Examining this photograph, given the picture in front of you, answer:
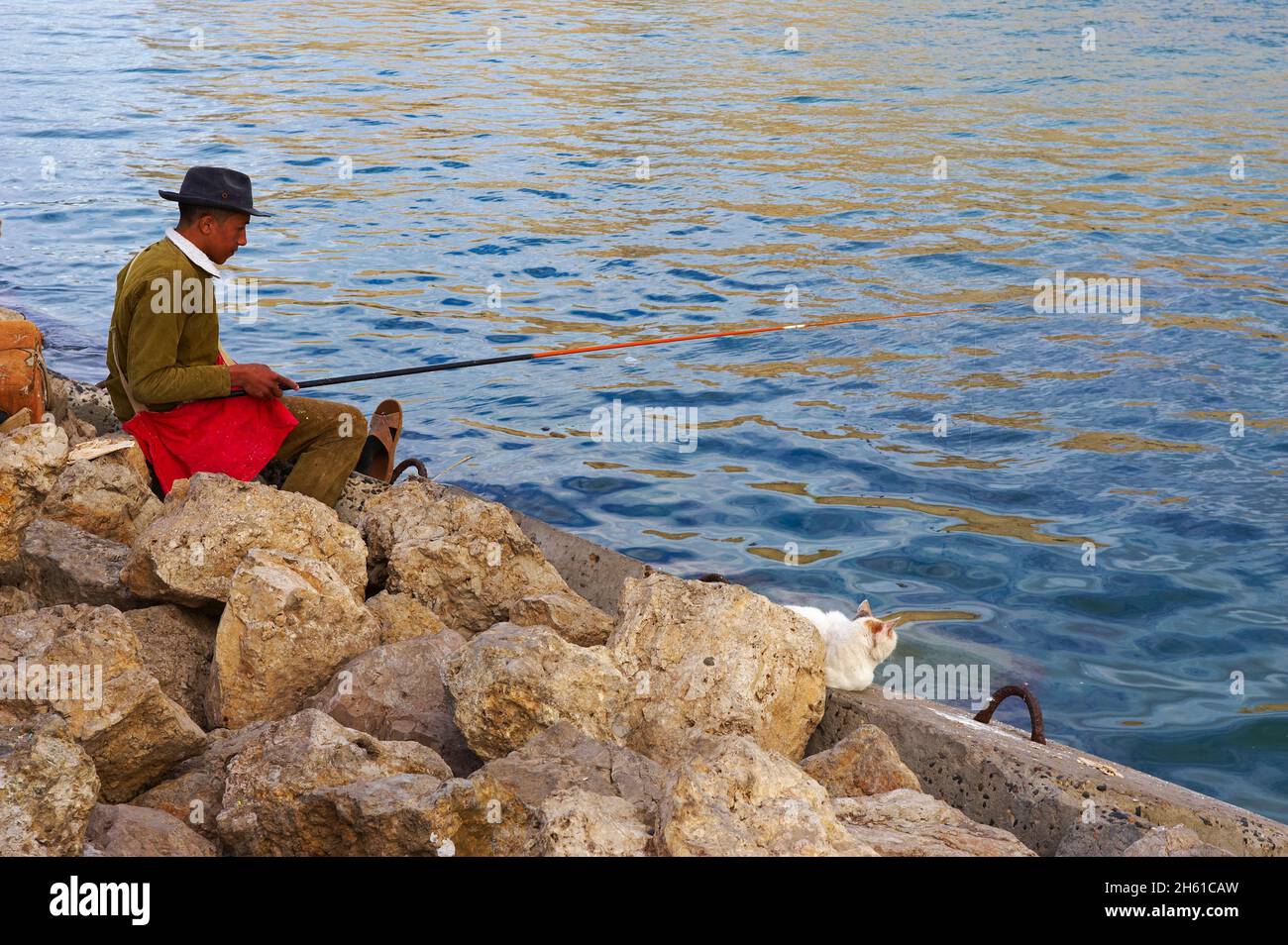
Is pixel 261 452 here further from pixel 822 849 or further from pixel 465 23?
pixel 465 23

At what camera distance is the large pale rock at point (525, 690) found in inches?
173

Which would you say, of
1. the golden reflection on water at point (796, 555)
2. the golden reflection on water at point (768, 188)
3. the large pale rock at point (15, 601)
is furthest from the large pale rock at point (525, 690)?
the golden reflection on water at point (768, 188)

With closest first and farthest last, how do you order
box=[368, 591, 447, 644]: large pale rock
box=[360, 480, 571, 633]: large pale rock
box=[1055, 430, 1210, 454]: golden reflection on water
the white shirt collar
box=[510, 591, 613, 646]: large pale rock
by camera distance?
box=[510, 591, 613, 646]: large pale rock < box=[368, 591, 447, 644]: large pale rock < box=[360, 480, 571, 633]: large pale rock < the white shirt collar < box=[1055, 430, 1210, 454]: golden reflection on water

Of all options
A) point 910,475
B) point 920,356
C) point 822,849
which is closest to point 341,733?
point 822,849

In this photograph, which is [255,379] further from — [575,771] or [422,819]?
[422,819]

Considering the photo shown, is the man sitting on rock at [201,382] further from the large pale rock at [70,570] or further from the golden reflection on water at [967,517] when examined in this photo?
the golden reflection on water at [967,517]

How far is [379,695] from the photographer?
4.77 metres

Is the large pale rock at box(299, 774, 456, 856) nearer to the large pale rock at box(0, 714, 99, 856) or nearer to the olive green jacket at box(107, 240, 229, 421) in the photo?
the large pale rock at box(0, 714, 99, 856)

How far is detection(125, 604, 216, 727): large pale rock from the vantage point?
16.9 feet

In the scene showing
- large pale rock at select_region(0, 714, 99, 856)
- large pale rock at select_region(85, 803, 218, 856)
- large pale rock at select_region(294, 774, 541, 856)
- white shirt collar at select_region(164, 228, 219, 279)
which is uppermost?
white shirt collar at select_region(164, 228, 219, 279)

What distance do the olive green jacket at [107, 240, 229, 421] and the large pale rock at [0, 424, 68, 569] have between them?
43cm

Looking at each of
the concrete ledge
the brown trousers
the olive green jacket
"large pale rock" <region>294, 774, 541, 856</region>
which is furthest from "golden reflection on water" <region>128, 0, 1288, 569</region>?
"large pale rock" <region>294, 774, 541, 856</region>

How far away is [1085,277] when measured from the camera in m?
12.8

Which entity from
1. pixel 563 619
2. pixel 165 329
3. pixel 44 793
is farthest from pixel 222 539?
pixel 44 793
